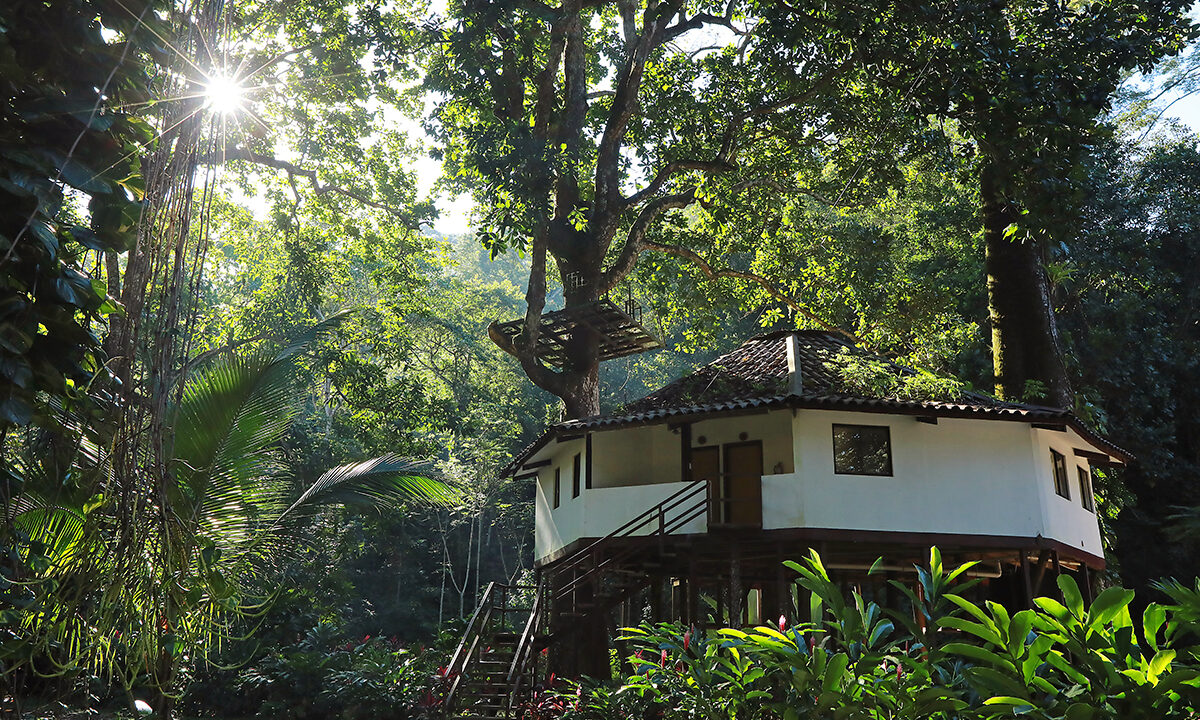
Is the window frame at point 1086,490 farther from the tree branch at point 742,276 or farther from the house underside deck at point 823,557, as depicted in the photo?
the tree branch at point 742,276

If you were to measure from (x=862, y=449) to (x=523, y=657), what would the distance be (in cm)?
698

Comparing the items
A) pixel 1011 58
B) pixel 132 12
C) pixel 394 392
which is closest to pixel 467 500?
pixel 394 392

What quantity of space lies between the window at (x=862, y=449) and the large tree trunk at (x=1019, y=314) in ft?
10.7

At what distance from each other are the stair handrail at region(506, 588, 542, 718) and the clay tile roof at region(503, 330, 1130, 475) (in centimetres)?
353

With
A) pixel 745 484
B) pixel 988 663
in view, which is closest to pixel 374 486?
pixel 745 484

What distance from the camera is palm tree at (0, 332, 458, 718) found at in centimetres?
353

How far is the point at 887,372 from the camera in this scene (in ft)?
54.0

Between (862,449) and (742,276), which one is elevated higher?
(742,276)

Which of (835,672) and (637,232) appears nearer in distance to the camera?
(835,672)

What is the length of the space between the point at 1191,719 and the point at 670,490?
14.7 metres

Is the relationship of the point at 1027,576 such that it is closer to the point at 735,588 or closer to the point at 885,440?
the point at 885,440

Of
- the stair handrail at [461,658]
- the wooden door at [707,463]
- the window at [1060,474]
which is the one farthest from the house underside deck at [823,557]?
the wooden door at [707,463]

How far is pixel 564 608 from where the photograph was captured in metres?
17.3

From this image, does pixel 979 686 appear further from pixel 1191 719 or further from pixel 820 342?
pixel 820 342
